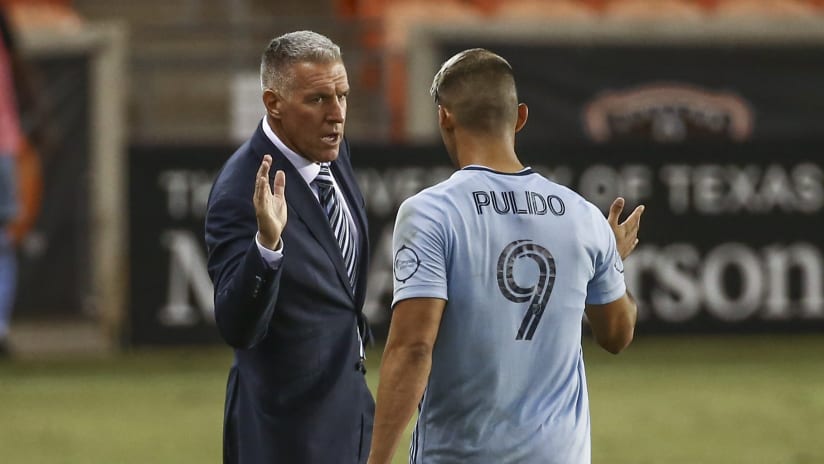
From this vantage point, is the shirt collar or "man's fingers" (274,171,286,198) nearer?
"man's fingers" (274,171,286,198)

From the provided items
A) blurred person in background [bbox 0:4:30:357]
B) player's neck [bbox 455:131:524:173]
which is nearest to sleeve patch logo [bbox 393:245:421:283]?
player's neck [bbox 455:131:524:173]

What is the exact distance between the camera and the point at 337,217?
4586 mm

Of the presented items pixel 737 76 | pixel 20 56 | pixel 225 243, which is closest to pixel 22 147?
pixel 20 56

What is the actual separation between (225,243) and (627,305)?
3.76 feet

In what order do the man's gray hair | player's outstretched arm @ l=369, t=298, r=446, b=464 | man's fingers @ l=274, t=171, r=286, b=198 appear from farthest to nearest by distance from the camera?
the man's gray hair
man's fingers @ l=274, t=171, r=286, b=198
player's outstretched arm @ l=369, t=298, r=446, b=464

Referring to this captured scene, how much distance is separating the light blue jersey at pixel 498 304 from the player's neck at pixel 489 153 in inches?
1.2

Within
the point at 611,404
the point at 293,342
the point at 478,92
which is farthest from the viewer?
the point at 611,404

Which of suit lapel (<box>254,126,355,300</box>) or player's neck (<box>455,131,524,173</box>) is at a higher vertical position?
player's neck (<box>455,131,524,173</box>)

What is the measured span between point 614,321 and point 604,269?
0.16 metres

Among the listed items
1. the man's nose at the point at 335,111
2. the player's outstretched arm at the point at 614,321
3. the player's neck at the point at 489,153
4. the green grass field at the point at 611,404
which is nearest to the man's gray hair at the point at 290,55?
the man's nose at the point at 335,111

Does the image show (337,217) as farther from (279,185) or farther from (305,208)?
(279,185)

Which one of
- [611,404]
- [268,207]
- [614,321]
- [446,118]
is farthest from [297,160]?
[611,404]

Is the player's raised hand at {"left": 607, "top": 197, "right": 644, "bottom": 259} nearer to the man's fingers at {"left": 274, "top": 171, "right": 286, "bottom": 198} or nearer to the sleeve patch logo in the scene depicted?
the sleeve patch logo

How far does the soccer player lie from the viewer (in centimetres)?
377
